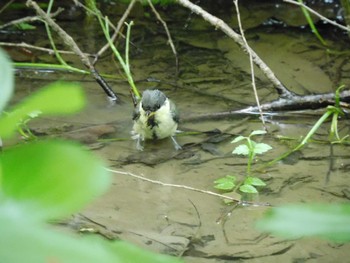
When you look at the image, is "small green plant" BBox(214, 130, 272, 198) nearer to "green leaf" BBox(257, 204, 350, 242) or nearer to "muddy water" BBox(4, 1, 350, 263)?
"muddy water" BBox(4, 1, 350, 263)

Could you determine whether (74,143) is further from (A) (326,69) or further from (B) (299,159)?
(A) (326,69)

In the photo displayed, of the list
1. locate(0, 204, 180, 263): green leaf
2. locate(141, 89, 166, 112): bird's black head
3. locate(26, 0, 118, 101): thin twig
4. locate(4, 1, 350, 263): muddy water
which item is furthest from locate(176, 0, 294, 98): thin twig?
locate(0, 204, 180, 263): green leaf

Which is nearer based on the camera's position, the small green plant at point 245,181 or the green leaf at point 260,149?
the small green plant at point 245,181

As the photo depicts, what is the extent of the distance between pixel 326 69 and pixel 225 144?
1706 mm

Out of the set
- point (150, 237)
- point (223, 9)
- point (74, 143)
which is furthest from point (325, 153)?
point (74, 143)

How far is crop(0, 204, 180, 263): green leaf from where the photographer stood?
1.33ft

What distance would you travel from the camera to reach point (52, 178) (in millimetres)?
453

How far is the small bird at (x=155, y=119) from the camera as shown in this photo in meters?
4.68

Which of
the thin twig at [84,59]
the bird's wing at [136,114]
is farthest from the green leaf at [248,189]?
the thin twig at [84,59]

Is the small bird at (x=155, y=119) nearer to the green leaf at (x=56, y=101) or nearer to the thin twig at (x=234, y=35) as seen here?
the thin twig at (x=234, y=35)

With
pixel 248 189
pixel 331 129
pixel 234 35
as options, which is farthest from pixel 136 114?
pixel 331 129

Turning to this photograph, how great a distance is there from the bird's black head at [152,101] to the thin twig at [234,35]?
66 cm

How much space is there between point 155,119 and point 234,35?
2.73 feet

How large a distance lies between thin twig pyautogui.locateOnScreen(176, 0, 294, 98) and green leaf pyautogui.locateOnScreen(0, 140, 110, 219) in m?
4.34
